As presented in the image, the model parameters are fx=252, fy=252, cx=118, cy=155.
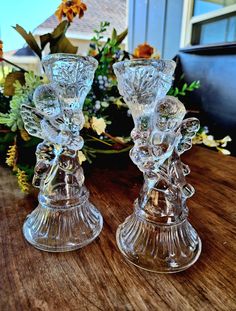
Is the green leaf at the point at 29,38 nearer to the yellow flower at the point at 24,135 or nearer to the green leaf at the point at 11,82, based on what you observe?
the green leaf at the point at 11,82

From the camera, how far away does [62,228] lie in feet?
1.43

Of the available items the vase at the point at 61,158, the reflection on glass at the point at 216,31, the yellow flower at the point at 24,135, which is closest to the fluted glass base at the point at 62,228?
the vase at the point at 61,158

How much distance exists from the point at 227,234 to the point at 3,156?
65 centimetres

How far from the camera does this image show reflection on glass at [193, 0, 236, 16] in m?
1.72

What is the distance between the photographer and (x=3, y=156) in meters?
0.77

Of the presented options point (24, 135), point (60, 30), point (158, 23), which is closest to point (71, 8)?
point (60, 30)

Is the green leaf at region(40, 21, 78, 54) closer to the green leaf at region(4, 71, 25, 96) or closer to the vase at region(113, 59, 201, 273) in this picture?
the green leaf at region(4, 71, 25, 96)

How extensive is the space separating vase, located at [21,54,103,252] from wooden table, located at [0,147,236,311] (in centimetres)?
3

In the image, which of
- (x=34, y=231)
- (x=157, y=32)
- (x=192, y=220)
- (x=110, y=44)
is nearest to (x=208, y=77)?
(x=110, y=44)

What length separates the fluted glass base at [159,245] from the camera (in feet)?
1.22

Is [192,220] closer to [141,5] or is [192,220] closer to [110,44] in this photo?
[110,44]

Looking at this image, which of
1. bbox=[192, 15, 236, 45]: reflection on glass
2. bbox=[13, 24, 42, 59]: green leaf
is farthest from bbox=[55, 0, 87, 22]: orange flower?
bbox=[192, 15, 236, 45]: reflection on glass

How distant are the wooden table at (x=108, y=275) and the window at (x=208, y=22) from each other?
152 centimetres

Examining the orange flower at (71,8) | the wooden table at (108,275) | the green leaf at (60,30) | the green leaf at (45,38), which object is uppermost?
the orange flower at (71,8)
